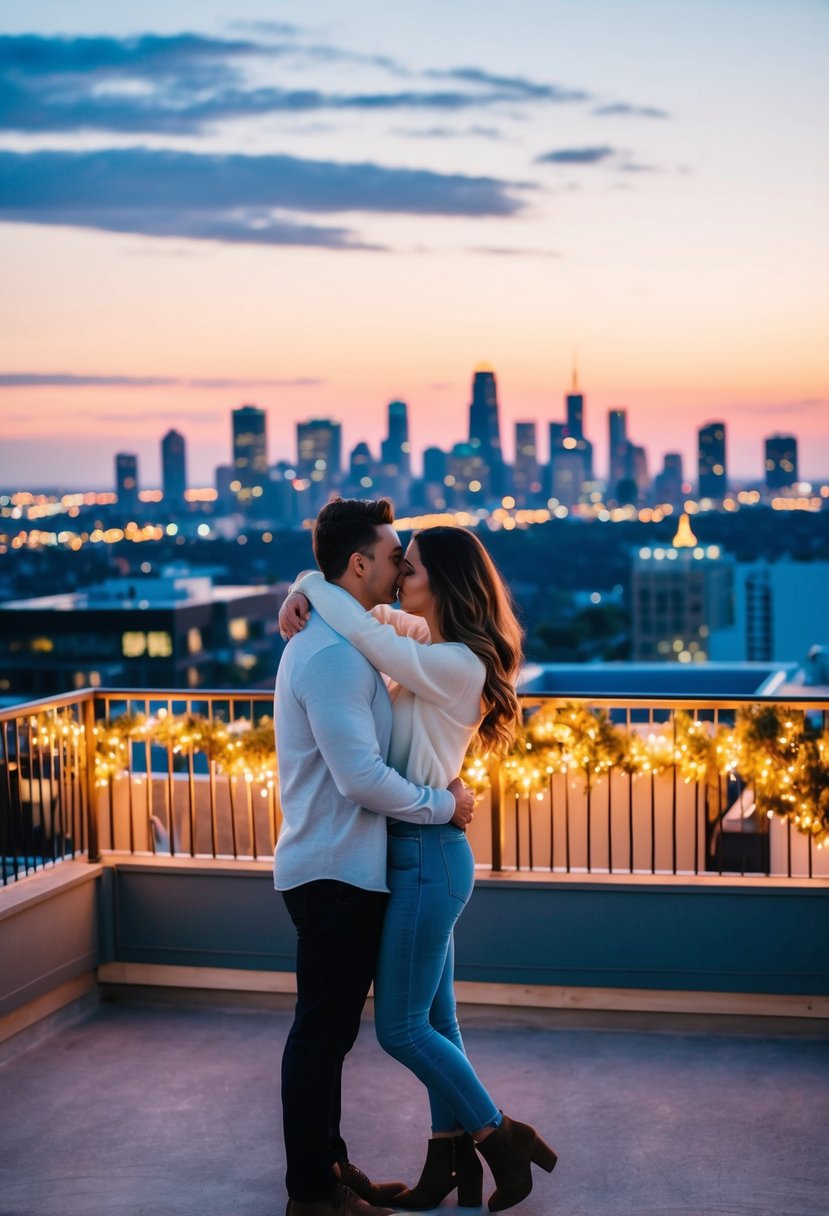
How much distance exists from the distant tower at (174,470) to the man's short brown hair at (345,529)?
45271 mm

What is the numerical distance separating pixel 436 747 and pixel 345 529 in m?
0.53

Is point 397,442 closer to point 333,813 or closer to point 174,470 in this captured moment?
point 174,470

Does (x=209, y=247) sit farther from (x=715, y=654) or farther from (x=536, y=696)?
(x=715, y=654)

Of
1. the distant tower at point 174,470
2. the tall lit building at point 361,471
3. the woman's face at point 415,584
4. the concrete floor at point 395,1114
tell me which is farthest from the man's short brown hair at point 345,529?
the tall lit building at point 361,471

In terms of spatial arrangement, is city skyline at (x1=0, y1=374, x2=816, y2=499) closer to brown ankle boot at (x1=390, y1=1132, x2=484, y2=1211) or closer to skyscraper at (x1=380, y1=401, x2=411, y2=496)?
skyscraper at (x1=380, y1=401, x2=411, y2=496)

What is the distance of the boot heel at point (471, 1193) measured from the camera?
3084 millimetres

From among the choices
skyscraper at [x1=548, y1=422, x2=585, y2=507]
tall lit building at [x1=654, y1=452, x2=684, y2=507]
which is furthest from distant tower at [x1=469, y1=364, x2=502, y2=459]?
tall lit building at [x1=654, y1=452, x2=684, y2=507]

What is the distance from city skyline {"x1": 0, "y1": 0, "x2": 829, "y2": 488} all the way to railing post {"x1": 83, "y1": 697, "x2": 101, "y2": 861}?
9.19m

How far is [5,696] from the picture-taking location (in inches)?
2045

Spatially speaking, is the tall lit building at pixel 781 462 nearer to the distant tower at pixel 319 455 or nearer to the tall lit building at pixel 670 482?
the tall lit building at pixel 670 482

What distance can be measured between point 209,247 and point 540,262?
16091mm

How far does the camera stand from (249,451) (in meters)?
55.6

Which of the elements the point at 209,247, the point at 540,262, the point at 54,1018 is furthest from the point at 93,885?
the point at 540,262

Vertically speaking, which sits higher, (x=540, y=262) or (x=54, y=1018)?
(x=540, y=262)
